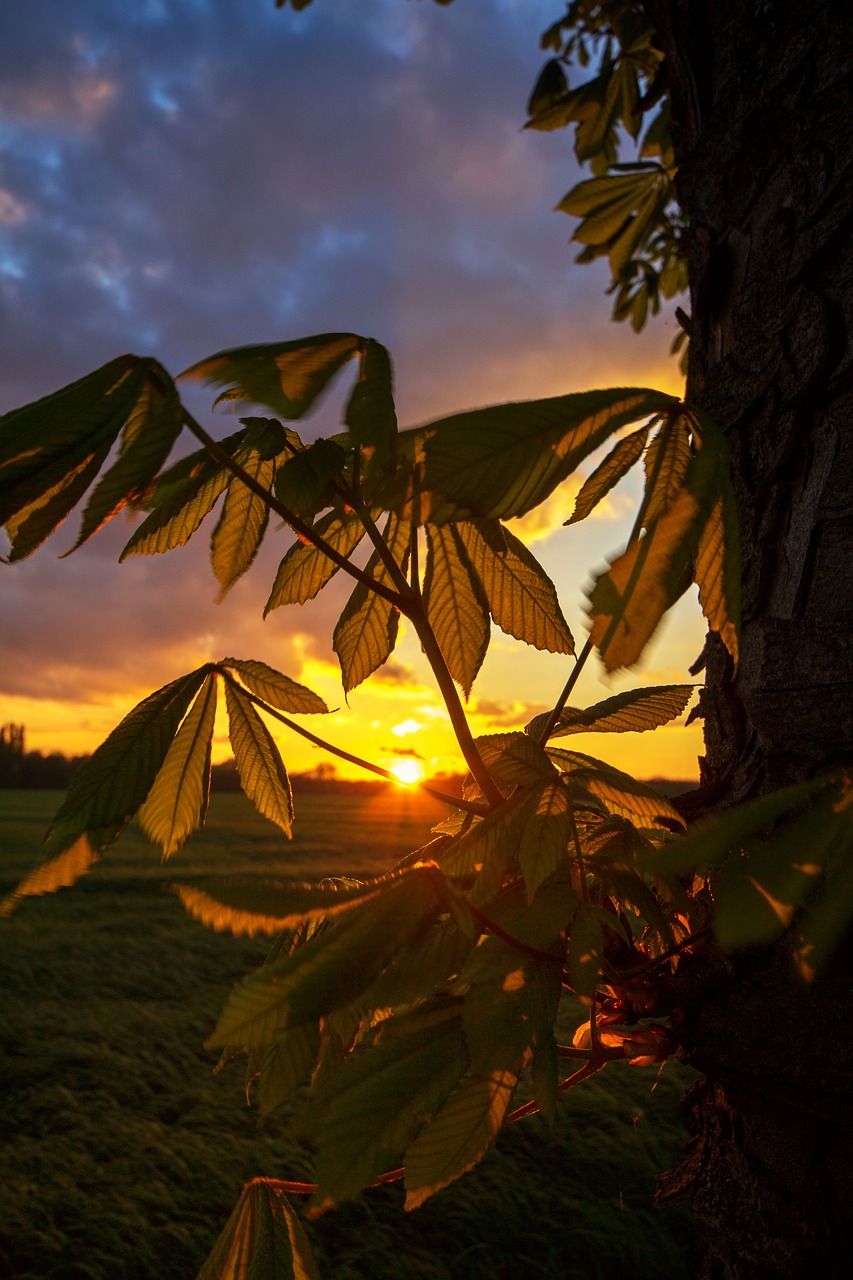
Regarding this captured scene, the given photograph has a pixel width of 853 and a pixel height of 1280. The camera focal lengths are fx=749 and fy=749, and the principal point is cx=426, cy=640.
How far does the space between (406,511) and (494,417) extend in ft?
0.28

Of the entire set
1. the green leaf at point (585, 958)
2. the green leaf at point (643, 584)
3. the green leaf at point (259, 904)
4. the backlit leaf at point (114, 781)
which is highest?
the green leaf at point (643, 584)

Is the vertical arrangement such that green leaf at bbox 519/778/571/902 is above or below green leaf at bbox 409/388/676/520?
below

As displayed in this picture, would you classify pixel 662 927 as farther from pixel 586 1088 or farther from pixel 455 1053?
pixel 586 1088

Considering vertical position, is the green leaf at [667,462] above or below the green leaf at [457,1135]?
above

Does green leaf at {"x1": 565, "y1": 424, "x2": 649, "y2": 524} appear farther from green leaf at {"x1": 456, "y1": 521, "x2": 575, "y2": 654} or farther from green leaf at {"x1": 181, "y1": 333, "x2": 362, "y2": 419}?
green leaf at {"x1": 181, "y1": 333, "x2": 362, "y2": 419}

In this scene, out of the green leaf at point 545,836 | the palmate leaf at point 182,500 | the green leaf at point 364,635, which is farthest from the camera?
the green leaf at point 364,635

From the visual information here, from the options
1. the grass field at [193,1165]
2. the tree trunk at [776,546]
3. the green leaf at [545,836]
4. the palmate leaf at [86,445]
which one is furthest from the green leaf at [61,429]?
the grass field at [193,1165]

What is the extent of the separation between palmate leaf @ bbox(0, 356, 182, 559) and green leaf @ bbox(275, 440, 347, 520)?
0.10 metres

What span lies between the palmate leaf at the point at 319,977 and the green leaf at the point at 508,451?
234mm

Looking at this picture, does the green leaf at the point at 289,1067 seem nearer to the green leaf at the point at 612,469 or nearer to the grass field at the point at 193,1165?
the green leaf at the point at 612,469

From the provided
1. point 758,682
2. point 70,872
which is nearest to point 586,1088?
point 758,682

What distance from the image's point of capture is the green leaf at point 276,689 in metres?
0.74

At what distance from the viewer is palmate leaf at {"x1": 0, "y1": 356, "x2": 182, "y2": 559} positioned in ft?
1.40

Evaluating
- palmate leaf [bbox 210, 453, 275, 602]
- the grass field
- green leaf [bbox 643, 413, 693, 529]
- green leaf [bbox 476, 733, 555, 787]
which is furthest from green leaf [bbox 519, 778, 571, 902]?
the grass field
